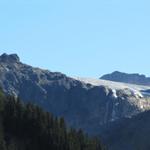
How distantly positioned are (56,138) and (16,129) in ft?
44.6

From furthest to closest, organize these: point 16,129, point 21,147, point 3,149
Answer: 1. point 16,129
2. point 21,147
3. point 3,149

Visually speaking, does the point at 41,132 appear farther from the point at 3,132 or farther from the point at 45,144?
the point at 3,132

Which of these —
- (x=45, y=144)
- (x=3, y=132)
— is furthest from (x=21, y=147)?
(x=45, y=144)

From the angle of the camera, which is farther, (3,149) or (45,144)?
(45,144)

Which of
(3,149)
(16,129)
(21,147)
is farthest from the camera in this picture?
(16,129)

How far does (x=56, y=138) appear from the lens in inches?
7820

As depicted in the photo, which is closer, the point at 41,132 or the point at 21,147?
the point at 21,147

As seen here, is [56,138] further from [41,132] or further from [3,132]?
[3,132]

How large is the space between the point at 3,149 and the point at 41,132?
35.1 meters

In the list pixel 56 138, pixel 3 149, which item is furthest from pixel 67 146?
pixel 3 149

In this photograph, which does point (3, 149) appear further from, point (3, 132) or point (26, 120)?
point (26, 120)

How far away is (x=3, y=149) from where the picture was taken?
162m

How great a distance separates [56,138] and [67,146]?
412 cm

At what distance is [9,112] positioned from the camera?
19912cm
